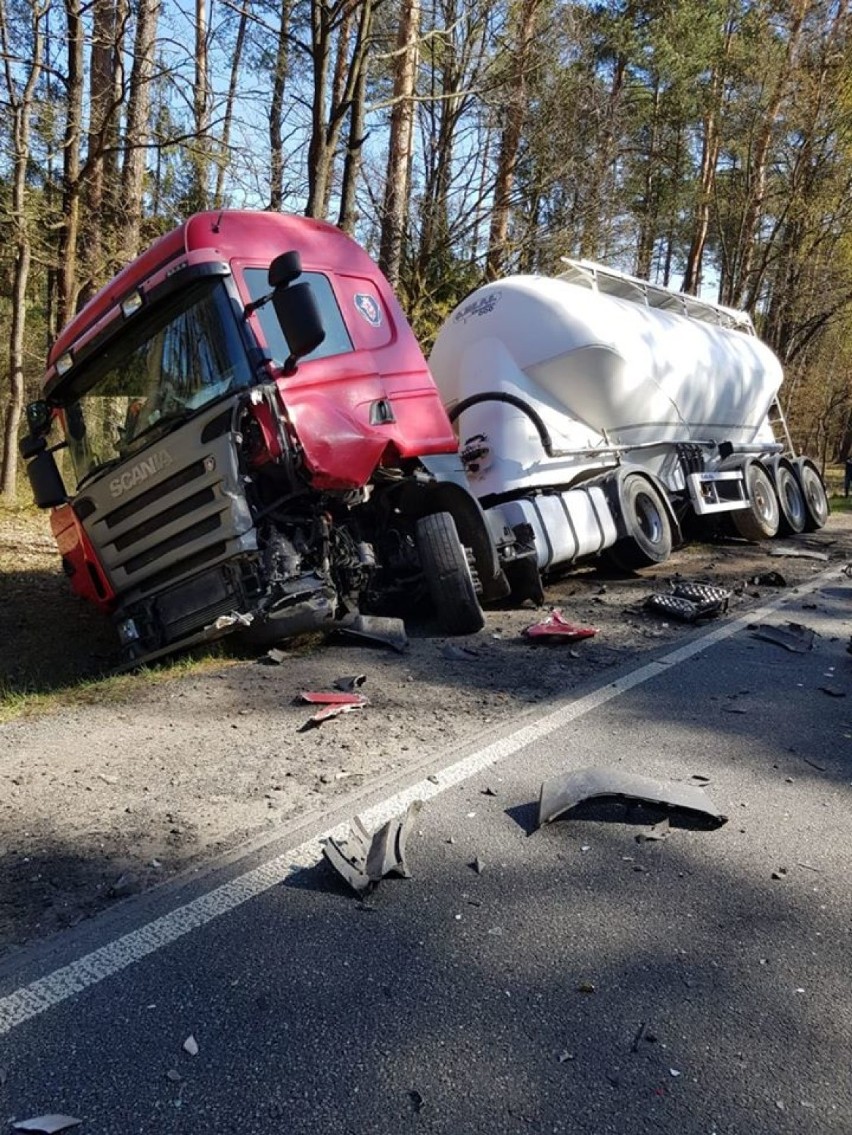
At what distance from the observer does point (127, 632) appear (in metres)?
6.12

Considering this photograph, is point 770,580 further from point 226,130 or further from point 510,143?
point 510,143

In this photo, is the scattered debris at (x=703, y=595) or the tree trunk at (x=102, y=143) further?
the tree trunk at (x=102, y=143)

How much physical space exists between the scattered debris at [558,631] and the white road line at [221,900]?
5.22 feet

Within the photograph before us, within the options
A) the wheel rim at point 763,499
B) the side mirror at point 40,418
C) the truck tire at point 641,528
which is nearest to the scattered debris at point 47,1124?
the side mirror at point 40,418

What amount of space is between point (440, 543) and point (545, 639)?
1.08 meters

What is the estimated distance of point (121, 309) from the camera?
5.65m

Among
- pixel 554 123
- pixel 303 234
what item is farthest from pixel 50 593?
pixel 554 123

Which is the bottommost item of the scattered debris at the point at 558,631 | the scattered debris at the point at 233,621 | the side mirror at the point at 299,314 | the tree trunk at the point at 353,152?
the scattered debris at the point at 558,631

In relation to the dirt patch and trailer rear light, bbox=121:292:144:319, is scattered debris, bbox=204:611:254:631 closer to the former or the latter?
the dirt patch

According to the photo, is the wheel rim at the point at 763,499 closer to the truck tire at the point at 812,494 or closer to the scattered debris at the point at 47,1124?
the truck tire at the point at 812,494

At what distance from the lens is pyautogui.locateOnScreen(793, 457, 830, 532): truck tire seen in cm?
1475

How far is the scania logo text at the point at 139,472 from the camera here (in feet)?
18.3

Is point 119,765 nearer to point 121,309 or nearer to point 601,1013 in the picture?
point 601,1013

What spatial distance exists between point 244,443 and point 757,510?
969cm
